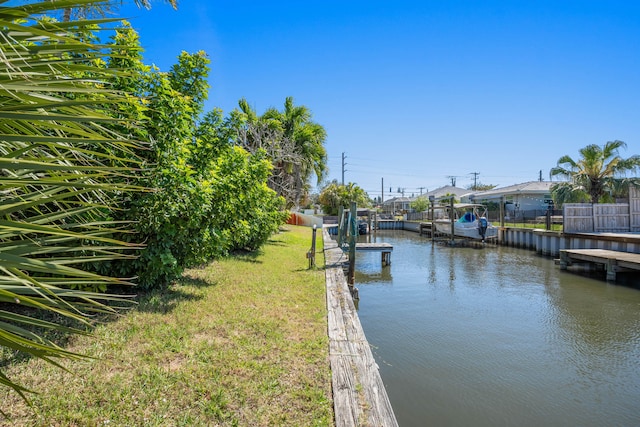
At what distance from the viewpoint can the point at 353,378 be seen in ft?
11.7

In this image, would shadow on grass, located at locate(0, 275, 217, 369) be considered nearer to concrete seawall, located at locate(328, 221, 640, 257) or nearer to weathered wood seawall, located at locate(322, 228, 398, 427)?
weathered wood seawall, located at locate(322, 228, 398, 427)

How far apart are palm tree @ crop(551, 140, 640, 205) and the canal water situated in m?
11.6

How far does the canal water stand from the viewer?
14.6 feet

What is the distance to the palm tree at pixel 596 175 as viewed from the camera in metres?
19.3

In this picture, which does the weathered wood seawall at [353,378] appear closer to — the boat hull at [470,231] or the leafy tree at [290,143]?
the leafy tree at [290,143]

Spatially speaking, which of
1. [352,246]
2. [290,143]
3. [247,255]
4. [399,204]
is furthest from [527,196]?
[399,204]

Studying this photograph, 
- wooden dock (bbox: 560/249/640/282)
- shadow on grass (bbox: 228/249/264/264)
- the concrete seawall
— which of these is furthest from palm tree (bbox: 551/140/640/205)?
shadow on grass (bbox: 228/249/264/264)

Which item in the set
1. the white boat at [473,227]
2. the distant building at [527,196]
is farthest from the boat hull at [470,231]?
the distant building at [527,196]

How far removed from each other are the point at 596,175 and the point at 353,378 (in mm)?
23421

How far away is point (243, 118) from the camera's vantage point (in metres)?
6.48

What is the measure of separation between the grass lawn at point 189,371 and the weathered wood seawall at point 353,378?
0.41ft

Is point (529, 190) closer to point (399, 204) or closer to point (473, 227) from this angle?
point (473, 227)

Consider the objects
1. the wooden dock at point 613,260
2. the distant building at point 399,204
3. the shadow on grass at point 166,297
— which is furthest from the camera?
the distant building at point 399,204

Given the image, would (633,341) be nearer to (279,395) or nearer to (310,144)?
(279,395)
